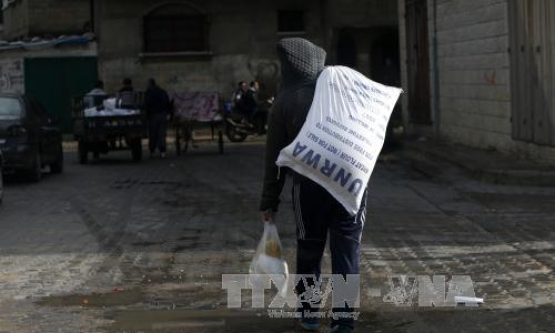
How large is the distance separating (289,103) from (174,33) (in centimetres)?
2691

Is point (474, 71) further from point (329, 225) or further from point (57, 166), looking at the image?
Result: point (329, 225)

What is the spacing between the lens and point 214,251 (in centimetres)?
984

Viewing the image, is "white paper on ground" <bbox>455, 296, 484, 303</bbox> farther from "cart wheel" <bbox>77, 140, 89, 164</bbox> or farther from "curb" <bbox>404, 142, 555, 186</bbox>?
"cart wheel" <bbox>77, 140, 89, 164</bbox>

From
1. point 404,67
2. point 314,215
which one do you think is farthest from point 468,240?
point 404,67

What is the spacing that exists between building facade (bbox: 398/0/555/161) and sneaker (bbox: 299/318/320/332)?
387 inches

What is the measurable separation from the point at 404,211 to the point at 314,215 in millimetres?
6653

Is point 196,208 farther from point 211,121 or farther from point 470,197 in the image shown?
point 211,121

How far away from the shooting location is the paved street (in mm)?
7094

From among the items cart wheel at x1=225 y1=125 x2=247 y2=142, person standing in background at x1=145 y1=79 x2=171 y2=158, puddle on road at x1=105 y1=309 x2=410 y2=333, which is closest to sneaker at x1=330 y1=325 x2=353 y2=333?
puddle on road at x1=105 y1=309 x2=410 y2=333

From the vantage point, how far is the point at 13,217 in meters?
13.1

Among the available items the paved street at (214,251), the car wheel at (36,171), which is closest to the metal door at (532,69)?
the paved street at (214,251)

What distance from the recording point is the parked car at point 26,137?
17.2m

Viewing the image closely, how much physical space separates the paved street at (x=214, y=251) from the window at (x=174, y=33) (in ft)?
51.5

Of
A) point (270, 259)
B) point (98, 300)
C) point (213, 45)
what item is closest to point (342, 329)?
point (270, 259)
